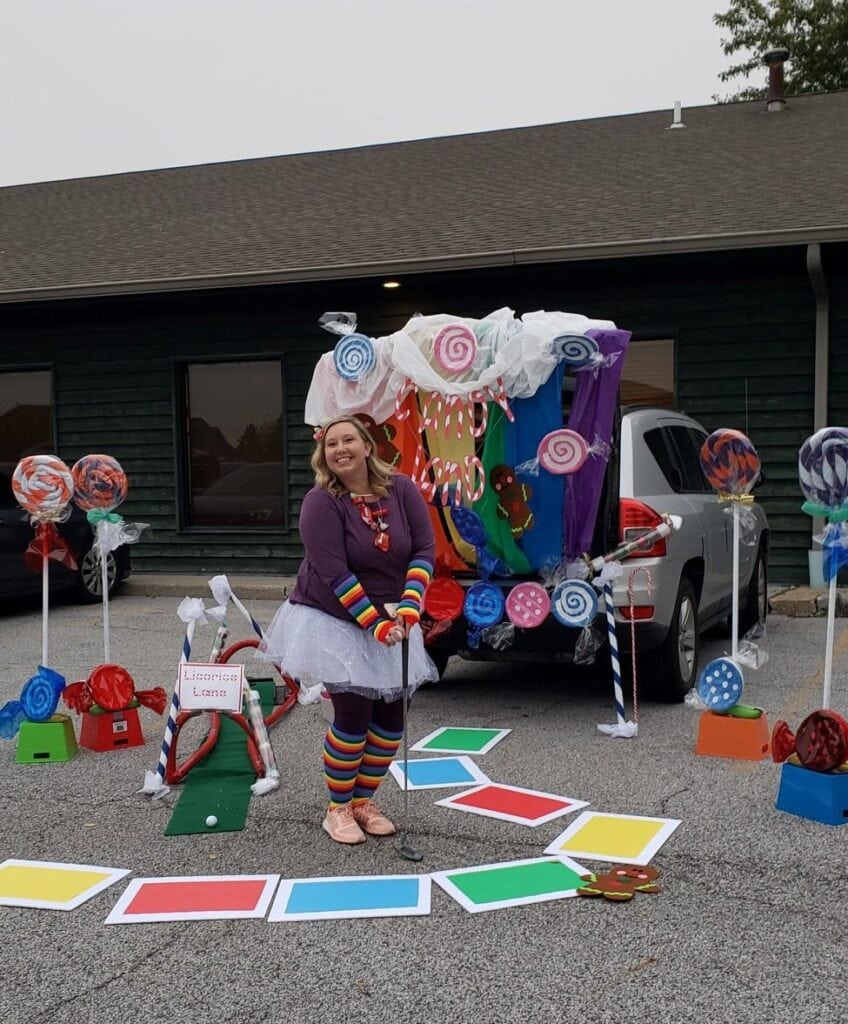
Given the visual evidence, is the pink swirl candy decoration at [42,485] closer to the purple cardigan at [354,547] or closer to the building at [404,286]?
the purple cardigan at [354,547]

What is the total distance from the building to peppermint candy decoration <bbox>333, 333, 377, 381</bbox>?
515 cm

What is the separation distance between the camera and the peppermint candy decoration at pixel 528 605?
5.61m

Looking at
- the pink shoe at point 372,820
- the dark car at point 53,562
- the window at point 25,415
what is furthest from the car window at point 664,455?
the window at point 25,415

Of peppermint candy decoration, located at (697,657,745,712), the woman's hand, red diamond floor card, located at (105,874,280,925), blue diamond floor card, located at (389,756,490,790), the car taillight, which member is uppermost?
the car taillight

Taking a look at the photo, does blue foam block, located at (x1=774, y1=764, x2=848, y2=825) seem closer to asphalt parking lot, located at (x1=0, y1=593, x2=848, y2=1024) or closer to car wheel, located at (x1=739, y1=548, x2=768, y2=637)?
asphalt parking lot, located at (x1=0, y1=593, x2=848, y2=1024)

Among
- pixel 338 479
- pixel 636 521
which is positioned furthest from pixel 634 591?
pixel 338 479

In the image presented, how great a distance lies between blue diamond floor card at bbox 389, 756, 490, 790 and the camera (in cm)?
486

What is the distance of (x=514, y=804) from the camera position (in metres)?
4.53

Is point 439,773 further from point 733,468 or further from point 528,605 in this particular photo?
point 733,468

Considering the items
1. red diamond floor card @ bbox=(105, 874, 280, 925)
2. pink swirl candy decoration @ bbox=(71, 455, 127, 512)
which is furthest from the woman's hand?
pink swirl candy decoration @ bbox=(71, 455, 127, 512)

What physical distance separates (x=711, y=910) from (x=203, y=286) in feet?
31.0

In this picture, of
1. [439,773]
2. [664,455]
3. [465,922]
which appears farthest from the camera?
[664,455]

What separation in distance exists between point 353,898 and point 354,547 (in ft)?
4.16

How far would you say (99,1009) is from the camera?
291cm
